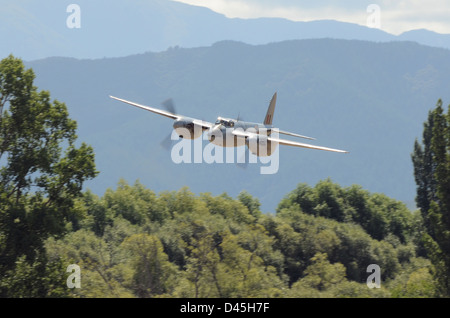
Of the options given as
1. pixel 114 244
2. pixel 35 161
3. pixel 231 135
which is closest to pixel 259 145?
pixel 231 135

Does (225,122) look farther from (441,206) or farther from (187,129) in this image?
(441,206)

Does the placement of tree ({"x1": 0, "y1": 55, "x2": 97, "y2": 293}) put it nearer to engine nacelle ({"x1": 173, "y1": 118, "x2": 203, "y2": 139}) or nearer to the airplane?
the airplane

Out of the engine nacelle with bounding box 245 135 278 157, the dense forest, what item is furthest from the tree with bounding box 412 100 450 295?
the engine nacelle with bounding box 245 135 278 157

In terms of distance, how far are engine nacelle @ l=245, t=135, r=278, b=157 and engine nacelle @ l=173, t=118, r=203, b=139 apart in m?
5.72

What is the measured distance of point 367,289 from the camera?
53500 mm

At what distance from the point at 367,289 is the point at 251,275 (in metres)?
11.0

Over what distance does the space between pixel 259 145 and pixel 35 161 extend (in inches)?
731

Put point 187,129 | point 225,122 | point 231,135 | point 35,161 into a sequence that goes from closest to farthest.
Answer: point 35,161
point 231,135
point 187,129
point 225,122

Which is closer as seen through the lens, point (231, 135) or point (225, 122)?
point (231, 135)

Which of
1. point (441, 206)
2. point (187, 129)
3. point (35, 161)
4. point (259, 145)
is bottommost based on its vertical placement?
point (441, 206)

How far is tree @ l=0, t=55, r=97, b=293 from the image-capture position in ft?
157

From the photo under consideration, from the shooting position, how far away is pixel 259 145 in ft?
165

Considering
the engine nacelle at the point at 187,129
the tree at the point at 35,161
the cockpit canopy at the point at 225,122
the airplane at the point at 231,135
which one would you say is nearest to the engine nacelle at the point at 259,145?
the airplane at the point at 231,135

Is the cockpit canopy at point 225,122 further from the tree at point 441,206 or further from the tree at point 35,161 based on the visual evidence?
the tree at point 441,206
